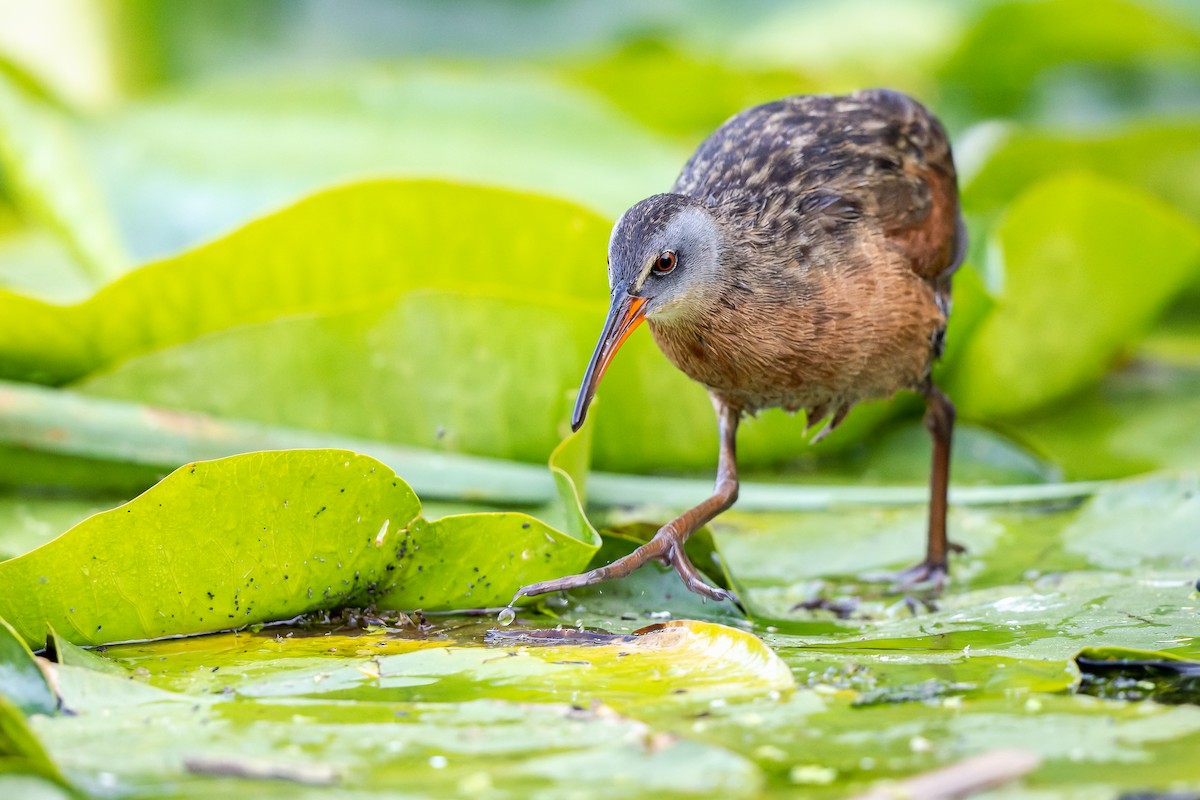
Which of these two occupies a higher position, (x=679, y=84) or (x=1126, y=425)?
(x=679, y=84)

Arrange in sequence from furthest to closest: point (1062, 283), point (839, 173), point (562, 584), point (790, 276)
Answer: point (1062, 283)
point (839, 173)
point (790, 276)
point (562, 584)

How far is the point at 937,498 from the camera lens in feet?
10.4

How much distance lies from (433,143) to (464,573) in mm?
2390

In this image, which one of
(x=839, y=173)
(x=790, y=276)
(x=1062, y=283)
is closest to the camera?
(x=790, y=276)

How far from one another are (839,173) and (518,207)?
734 mm

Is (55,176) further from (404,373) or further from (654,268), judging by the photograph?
(654,268)

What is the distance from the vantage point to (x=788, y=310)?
2875 mm

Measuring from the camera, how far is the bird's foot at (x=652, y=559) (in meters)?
2.55

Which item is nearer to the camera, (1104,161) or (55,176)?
(55,176)

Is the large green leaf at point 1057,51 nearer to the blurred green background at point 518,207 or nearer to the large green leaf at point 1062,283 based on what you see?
the blurred green background at point 518,207

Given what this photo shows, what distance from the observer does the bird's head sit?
8.70 ft

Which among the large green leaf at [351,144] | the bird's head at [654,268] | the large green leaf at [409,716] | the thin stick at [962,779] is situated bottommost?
the thin stick at [962,779]

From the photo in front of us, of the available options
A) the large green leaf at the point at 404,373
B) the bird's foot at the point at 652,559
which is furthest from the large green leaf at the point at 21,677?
the large green leaf at the point at 404,373

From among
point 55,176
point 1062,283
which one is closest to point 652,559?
point 1062,283
